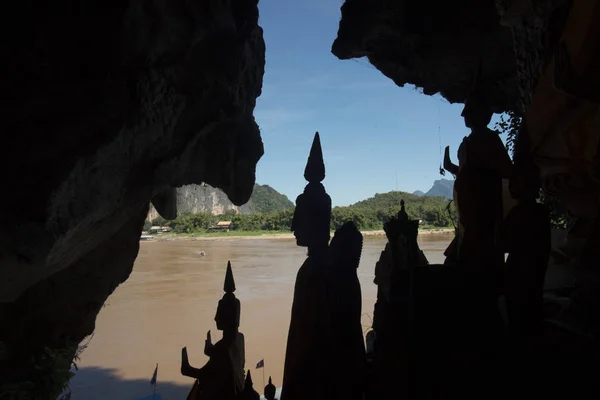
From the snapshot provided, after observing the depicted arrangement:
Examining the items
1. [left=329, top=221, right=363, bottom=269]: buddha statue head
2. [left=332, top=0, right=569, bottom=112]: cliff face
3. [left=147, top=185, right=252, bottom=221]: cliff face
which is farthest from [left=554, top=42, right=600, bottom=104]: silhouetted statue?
[left=147, top=185, right=252, bottom=221]: cliff face

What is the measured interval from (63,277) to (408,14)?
10220mm

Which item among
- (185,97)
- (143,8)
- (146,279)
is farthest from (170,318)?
(143,8)

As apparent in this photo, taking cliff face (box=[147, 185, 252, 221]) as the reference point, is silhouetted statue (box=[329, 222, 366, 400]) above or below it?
below

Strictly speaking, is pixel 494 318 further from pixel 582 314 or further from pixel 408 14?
pixel 408 14

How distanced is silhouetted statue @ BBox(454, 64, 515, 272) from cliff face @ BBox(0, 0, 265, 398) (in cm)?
341

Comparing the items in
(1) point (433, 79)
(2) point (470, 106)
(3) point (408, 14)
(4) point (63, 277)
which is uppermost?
(3) point (408, 14)

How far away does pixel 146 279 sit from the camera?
25359 millimetres

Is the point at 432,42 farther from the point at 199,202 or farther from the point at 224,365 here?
the point at 199,202

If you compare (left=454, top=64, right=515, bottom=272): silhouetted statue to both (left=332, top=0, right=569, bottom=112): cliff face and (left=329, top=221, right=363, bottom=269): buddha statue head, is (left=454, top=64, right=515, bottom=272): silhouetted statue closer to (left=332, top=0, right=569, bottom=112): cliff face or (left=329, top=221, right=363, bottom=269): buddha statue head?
(left=329, top=221, right=363, bottom=269): buddha statue head

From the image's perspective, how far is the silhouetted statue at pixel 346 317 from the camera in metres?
2.02

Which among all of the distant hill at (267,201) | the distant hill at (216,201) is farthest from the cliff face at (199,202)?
the distant hill at (267,201)

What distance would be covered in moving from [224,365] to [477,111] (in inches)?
103

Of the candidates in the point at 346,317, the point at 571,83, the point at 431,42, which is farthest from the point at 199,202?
the point at 571,83

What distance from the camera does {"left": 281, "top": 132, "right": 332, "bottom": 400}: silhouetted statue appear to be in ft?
6.54
